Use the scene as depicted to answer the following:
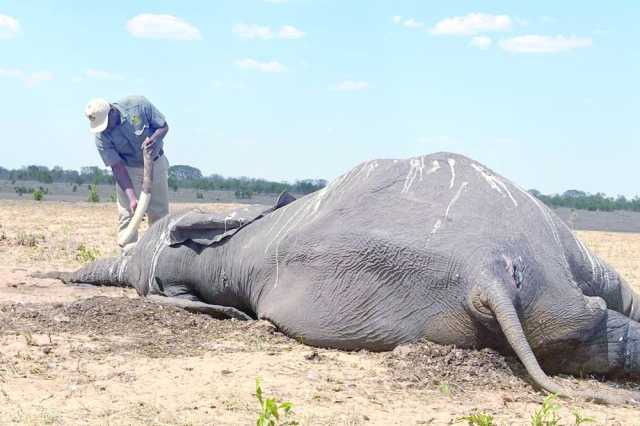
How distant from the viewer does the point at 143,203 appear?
7.94 metres

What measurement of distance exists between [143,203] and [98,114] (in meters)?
0.91

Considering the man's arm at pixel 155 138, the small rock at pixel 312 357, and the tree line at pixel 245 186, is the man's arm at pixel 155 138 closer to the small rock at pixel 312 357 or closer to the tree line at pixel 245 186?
the small rock at pixel 312 357

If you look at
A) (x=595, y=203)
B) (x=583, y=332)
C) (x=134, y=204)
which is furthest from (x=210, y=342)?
(x=595, y=203)

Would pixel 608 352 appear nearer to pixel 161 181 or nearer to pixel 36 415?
pixel 36 415

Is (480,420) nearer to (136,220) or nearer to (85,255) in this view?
(136,220)

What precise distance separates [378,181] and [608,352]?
156 cm

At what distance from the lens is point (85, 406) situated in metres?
3.83

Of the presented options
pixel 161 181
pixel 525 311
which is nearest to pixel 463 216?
pixel 525 311

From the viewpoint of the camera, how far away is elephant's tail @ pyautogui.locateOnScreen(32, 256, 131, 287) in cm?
723

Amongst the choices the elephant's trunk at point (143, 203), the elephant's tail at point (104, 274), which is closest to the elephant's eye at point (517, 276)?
the elephant's tail at point (104, 274)

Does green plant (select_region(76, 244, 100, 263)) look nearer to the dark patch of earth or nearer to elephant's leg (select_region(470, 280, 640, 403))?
the dark patch of earth

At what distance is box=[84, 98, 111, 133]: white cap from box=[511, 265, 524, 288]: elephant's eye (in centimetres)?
465

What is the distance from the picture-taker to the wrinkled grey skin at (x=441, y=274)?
4531 millimetres

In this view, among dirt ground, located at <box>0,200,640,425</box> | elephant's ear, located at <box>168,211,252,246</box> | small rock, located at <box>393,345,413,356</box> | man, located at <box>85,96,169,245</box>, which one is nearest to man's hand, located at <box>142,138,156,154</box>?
man, located at <box>85,96,169,245</box>
